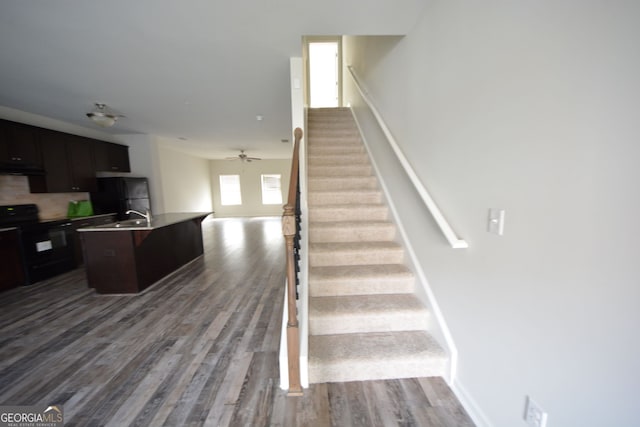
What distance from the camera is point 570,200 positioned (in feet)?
2.91

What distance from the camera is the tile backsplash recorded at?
3777 millimetres

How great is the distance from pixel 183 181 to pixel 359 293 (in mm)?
8294

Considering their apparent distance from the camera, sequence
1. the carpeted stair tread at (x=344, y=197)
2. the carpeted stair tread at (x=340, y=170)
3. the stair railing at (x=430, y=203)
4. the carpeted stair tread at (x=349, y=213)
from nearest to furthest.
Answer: the stair railing at (x=430, y=203) → the carpeted stair tread at (x=349, y=213) → the carpeted stair tread at (x=344, y=197) → the carpeted stair tread at (x=340, y=170)

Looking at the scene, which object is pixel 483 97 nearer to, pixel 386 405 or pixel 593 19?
pixel 593 19

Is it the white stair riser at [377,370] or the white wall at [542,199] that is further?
the white stair riser at [377,370]

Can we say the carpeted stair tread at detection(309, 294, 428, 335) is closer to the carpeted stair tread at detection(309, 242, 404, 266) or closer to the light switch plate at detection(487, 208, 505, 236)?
the carpeted stair tread at detection(309, 242, 404, 266)

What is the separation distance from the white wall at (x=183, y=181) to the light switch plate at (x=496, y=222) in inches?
278

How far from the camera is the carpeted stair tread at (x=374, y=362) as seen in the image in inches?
65.1

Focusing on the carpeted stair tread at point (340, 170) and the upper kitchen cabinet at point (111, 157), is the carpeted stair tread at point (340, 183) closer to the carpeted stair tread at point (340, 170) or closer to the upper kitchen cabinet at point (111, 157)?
the carpeted stair tread at point (340, 170)

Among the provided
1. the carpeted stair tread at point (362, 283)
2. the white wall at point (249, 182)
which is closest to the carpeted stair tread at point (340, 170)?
the carpeted stair tread at point (362, 283)

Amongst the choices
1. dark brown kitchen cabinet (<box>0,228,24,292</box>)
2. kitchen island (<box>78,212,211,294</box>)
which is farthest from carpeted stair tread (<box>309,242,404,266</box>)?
dark brown kitchen cabinet (<box>0,228,24,292</box>)

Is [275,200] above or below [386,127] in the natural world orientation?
below

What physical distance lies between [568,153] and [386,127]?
1.73 m

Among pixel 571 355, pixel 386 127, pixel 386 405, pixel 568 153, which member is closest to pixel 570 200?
pixel 568 153
